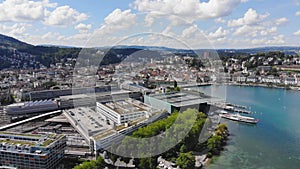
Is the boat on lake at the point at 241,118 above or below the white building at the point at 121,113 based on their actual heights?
below

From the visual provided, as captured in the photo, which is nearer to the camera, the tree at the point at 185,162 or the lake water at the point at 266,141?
the tree at the point at 185,162

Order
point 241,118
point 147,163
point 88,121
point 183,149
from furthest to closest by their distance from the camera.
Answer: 1. point 241,118
2. point 88,121
3. point 183,149
4. point 147,163

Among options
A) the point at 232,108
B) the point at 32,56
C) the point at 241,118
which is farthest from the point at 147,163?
the point at 32,56

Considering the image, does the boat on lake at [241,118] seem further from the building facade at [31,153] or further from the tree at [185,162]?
the building facade at [31,153]

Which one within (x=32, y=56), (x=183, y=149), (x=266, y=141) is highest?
(x=32, y=56)

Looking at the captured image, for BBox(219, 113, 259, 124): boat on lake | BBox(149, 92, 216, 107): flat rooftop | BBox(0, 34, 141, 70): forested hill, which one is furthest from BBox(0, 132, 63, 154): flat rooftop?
BBox(0, 34, 141, 70): forested hill

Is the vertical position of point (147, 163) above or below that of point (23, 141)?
below

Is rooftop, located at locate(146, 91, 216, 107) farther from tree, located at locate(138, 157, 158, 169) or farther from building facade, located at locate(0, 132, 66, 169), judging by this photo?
building facade, located at locate(0, 132, 66, 169)

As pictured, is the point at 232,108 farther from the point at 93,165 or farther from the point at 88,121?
the point at 93,165

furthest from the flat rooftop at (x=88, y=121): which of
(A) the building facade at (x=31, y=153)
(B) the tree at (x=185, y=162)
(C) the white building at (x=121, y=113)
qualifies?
(B) the tree at (x=185, y=162)
